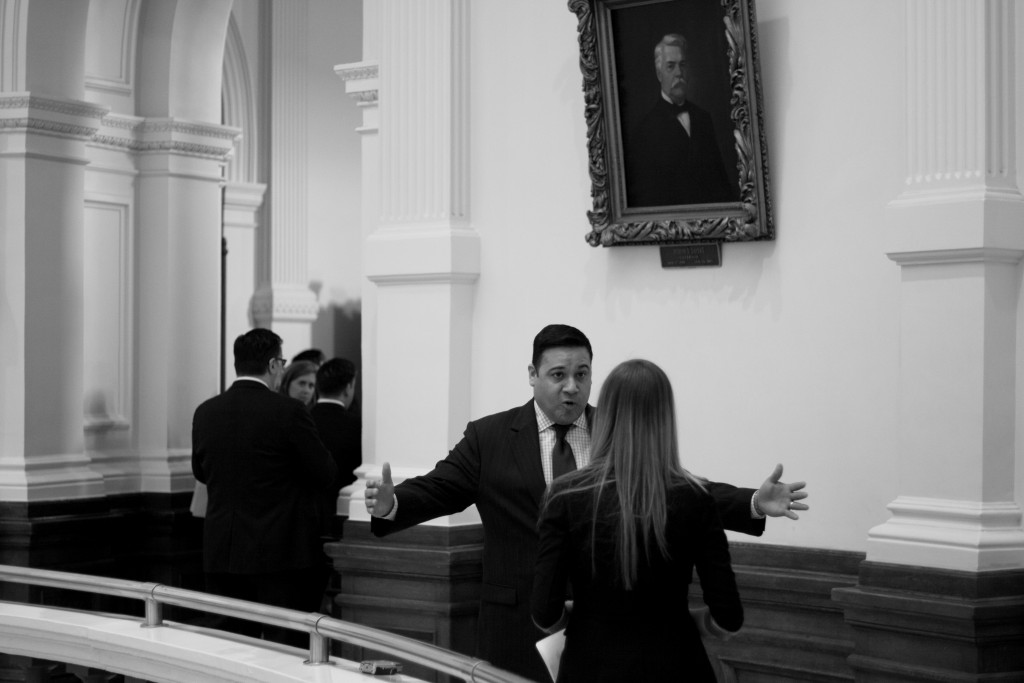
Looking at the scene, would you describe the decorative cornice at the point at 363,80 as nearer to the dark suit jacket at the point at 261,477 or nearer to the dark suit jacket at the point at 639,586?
the dark suit jacket at the point at 261,477

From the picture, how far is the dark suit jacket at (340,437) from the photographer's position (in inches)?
312

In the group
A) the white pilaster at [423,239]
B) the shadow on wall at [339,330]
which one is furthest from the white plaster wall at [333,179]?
the white pilaster at [423,239]

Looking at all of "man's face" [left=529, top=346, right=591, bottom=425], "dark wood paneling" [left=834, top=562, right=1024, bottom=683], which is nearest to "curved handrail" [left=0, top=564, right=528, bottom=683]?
→ "man's face" [left=529, top=346, right=591, bottom=425]

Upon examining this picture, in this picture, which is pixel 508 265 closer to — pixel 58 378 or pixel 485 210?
pixel 485 210

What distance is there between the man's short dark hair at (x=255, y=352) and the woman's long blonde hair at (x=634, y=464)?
12.3ft

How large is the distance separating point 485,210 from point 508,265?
26 centimetres

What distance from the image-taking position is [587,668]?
3.63 meters

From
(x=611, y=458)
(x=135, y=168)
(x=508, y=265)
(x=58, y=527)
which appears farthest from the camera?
(x=135, y=168)

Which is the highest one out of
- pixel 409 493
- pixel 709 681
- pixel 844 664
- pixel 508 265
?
pixel 508 265

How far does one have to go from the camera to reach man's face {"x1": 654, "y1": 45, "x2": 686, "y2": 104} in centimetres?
566

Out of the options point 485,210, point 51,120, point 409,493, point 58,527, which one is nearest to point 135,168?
point 51,120

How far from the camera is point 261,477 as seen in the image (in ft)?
23.2

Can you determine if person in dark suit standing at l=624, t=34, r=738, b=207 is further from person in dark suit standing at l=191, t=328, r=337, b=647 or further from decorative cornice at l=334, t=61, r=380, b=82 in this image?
person in dark suit standing at l=191, t=328, r=337, b=647

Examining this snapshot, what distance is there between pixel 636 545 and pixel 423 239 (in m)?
3.06
